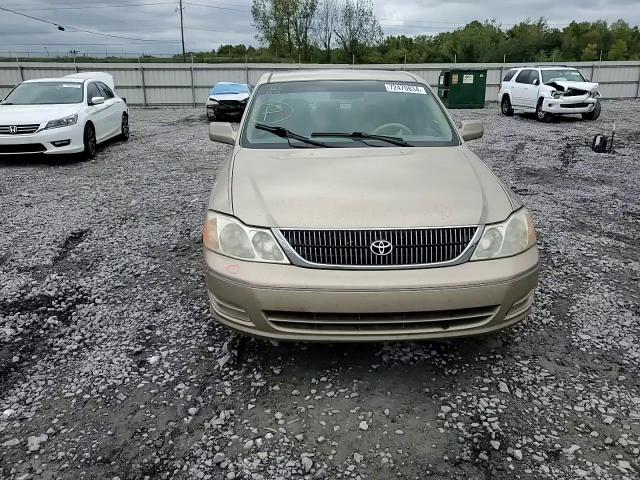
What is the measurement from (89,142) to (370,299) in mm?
9260

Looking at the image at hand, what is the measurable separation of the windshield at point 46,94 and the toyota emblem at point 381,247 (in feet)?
31.6

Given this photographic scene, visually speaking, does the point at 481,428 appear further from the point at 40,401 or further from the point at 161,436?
the point at 40,401

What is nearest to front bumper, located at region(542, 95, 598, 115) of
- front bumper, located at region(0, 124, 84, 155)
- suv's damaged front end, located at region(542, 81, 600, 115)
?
suv's damaged front end, located at region(542, 81, 600, 115)

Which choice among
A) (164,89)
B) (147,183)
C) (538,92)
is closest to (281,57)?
(164,89)

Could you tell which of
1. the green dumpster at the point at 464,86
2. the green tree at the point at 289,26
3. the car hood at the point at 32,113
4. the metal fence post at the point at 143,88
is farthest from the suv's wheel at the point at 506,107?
the green tree at the point at 289,26

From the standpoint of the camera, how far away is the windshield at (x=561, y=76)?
17017 millimetres

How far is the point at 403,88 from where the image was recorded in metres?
4.47

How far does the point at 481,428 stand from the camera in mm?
2592

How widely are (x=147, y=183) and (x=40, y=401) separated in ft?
Result: 19.7

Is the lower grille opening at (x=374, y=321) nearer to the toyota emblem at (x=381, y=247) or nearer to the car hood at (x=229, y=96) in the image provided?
the toyota emblem at (x=381, y=247)

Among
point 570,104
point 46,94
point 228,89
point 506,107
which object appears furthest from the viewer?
point 506,107

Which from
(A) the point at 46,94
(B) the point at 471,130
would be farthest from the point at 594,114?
(A) the point at 46,94

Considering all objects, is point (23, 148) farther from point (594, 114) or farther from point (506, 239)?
point (594, 114)

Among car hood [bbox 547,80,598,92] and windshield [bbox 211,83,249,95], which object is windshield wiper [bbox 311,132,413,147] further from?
windshield [bbox 211,83,249,95]
